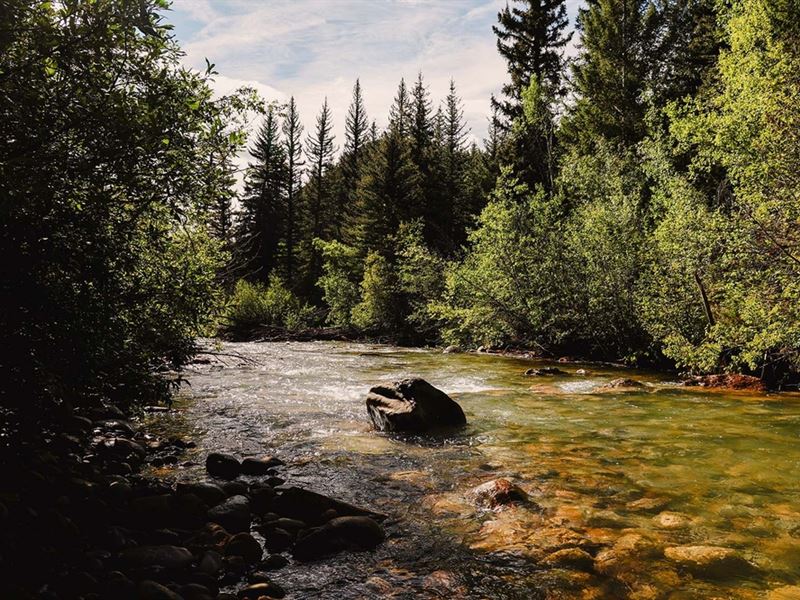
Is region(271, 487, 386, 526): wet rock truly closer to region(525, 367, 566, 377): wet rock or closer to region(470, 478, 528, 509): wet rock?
region(470, 478, 528, 509): wet rock

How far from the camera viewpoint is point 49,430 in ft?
21.4

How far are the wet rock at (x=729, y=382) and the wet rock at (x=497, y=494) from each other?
10.3 meters

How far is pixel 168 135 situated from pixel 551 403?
952 cm

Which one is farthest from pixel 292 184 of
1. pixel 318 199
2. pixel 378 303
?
pixel 378 303

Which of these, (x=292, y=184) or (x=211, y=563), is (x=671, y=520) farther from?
(x=292, y=184)

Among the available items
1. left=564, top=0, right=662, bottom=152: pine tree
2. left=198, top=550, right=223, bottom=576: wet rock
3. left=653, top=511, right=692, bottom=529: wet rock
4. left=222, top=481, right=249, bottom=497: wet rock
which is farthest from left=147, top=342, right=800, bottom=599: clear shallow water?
left=564, top=0, right=662, bottom=152: pine tree

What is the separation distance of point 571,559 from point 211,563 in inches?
122

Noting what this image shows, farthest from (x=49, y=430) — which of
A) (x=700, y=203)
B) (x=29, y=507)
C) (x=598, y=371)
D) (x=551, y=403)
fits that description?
(x=700, y=203)

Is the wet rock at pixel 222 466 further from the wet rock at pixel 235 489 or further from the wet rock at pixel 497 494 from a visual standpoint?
the wet rock at pixel 497 494

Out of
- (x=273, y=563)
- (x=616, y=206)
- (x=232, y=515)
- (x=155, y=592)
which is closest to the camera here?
(x=155, y=592)

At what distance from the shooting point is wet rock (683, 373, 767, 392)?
44.6ft

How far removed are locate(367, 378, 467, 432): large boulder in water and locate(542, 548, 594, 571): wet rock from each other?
14.8ft

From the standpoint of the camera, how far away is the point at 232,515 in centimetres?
533

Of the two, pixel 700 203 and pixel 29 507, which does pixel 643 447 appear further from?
pixel 700 203
